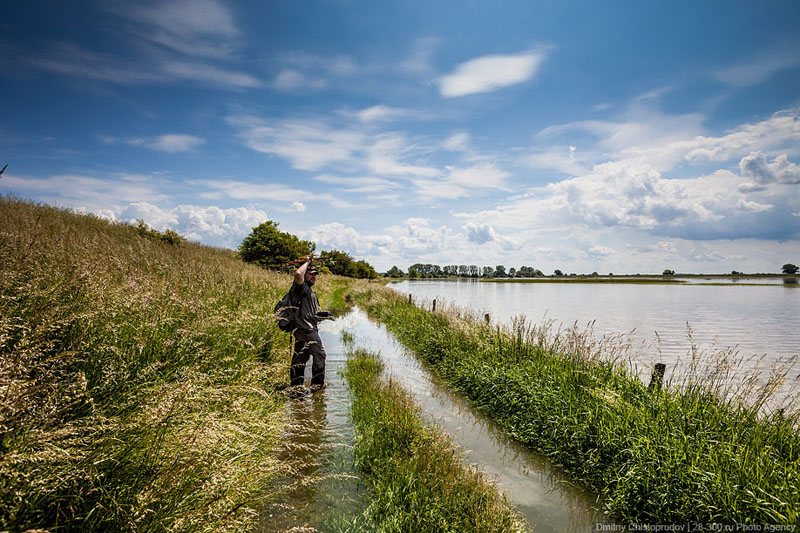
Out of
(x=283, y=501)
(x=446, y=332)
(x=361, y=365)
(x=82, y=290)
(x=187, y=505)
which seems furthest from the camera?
(x=446, y=332)

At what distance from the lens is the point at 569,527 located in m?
5.06

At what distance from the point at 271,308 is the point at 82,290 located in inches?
314

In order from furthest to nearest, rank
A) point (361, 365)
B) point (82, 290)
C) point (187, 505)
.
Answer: point (361, 365)
point (82, 290)
point (187, 505)

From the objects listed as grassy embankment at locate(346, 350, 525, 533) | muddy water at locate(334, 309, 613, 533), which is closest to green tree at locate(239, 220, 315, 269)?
muddy water at locate(334, 309, 613, 533)

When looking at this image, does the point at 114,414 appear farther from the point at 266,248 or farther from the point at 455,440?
the point at 266,248

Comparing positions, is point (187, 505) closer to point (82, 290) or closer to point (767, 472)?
point (82, 290)

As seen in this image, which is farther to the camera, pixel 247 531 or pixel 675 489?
pixel 675 489

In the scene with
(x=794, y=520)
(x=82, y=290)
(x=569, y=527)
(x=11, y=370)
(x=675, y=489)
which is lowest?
(x=569, y=527)

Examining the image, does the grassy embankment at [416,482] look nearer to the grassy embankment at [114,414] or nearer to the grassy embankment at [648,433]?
the grassy embankment at [114,414]

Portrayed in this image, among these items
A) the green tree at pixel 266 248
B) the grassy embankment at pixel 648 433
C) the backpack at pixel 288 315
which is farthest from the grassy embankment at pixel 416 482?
the green tree at pixel 266 248

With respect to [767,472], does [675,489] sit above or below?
below

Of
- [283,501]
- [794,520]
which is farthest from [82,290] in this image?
[794,520]

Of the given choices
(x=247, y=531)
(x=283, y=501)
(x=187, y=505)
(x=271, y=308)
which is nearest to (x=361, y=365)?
(x=271, y=308)

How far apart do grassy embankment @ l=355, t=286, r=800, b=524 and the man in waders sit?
4.28 meters
